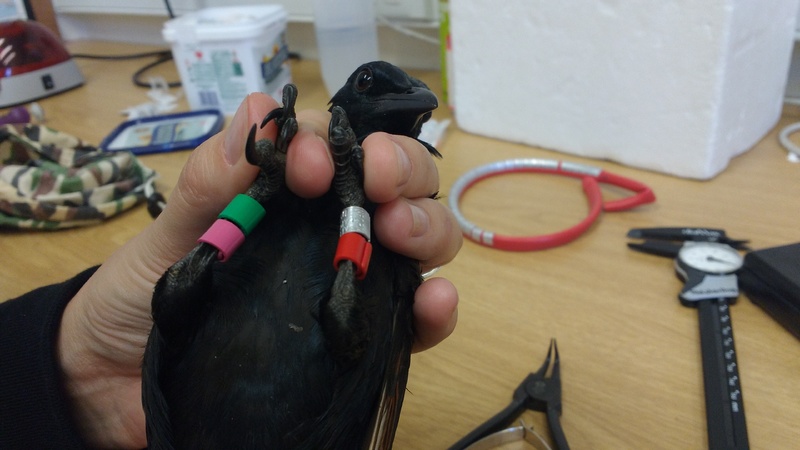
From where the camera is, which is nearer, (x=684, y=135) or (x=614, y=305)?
(x=614, y=305)

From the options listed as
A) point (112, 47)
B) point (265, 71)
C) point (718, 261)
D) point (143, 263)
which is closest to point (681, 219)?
point (718, 261)

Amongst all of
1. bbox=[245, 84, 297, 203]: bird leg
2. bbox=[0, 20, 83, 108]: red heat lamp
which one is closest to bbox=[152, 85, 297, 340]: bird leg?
bbox=[245, 84, 297, 203]: bird leg

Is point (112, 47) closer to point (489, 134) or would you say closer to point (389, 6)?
point (389, 6)

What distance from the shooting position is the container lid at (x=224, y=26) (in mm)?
1620

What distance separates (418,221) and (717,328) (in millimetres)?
487

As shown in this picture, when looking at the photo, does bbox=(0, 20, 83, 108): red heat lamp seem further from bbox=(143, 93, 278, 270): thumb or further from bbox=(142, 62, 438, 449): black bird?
bbox=(142, 62, 438, 449): black bird

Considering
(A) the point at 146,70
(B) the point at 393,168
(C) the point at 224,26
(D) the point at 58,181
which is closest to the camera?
(B) the point at 393,168

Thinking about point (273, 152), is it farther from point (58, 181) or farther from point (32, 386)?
point (58, 181)

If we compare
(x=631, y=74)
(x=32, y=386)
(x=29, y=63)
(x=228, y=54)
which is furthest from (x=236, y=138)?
(x=29, y=63)

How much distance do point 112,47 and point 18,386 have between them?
2449 mm

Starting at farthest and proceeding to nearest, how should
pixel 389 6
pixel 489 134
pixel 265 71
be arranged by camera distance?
pixel 389 6 < pixel 265 71 < pixel 489 134

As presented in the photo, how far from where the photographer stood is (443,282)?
0.66 meters

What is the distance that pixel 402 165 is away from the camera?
1.82 feet

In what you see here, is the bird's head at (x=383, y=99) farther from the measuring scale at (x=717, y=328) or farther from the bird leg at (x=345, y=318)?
the measuring scale at (x=717, y=328)
